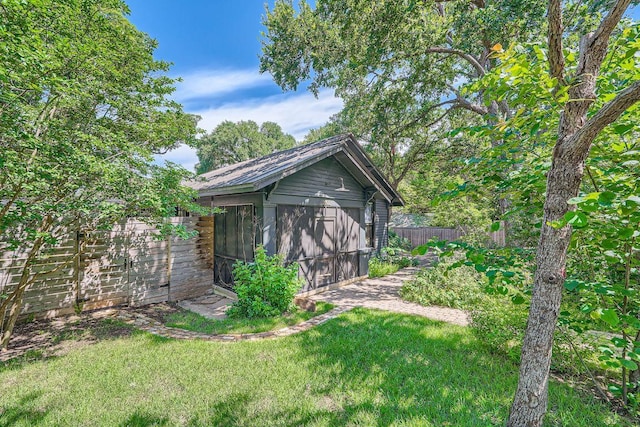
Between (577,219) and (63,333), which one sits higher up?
(577,219)

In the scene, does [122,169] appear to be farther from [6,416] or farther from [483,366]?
[483,366]

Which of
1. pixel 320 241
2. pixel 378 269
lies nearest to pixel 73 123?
pixel 320 241

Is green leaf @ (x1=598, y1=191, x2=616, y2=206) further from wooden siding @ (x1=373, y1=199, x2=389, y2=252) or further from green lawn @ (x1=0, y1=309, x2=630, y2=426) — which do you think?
wooden siding @ (x1=373, y1=199, x2=389, y2=252)

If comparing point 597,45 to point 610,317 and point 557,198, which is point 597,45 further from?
point 610,317

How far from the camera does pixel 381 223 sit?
14984mm

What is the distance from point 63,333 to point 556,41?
803 cm

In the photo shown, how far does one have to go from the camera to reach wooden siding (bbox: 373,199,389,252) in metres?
14.4

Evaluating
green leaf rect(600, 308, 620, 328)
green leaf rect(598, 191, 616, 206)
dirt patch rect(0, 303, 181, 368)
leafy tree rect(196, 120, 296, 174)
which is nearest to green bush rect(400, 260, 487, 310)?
green leaf rect(600, 308, 620, 328)

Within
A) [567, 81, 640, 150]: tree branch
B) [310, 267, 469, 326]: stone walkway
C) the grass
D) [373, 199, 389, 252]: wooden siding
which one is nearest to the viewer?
[567, 81, 640, 150]: tree branch

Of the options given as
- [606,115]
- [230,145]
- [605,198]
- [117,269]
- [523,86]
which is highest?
[230,145]

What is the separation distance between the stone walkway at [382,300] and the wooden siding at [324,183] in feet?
9.87

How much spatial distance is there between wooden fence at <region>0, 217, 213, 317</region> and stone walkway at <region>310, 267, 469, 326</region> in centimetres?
370

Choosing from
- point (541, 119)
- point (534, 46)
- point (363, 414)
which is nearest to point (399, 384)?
point (363, 414)

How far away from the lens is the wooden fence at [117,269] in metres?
5.49
